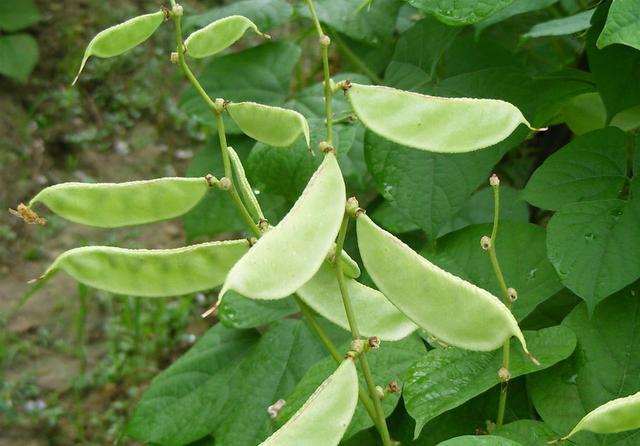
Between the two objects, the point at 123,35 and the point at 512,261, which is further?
the point at 512,261

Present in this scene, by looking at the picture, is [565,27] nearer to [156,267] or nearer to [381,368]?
[381,368]

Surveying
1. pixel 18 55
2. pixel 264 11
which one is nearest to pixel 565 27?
pixel 264 11

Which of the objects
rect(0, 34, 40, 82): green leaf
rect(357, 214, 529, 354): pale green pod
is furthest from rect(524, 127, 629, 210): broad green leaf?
rect(0, 34, 40, 82): green leaf

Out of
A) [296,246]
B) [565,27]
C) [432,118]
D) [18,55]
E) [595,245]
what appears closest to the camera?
[296,246]

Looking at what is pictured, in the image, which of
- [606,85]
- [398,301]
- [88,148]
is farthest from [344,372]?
[88,148]

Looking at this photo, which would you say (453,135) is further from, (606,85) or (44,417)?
(44,417)

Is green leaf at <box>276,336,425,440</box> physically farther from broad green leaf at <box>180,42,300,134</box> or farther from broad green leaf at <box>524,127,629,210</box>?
broad green leaf at <box>180,42,300,134</box>
